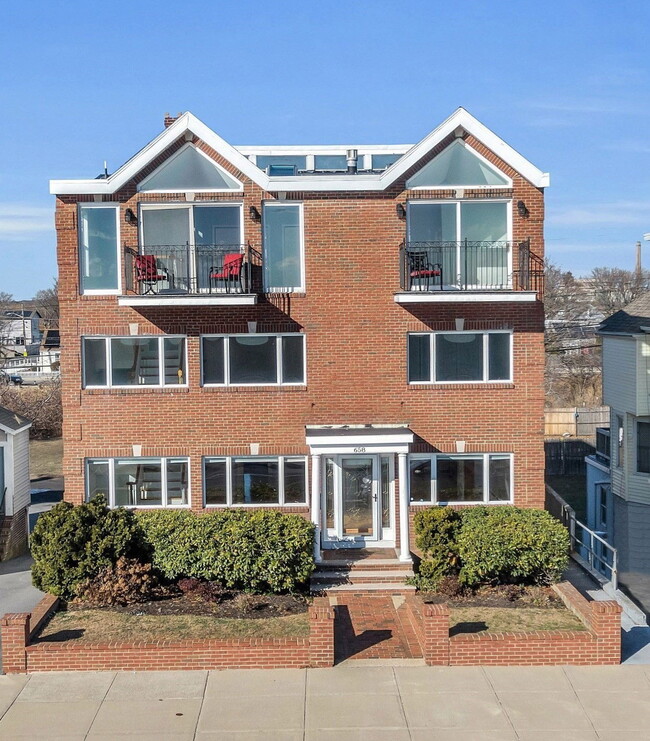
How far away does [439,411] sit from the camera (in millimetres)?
17219

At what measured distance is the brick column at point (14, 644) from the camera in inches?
480

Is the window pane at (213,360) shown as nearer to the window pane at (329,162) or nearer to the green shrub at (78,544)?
the green shrub at (78,544)

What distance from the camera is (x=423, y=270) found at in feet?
55.8

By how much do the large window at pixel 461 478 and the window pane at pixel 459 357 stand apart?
162cm

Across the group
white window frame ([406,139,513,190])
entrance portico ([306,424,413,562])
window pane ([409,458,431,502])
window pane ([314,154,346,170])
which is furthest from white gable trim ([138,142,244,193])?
window pane ([409,458,431,502])

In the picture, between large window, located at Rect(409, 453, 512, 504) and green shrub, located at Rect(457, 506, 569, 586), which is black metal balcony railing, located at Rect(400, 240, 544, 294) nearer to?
large window, located at Rect(409, 453, 512, 504)

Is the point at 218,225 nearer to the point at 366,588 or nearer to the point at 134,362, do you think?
the point at 134,362

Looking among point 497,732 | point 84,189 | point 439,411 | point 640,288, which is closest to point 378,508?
point 439,411

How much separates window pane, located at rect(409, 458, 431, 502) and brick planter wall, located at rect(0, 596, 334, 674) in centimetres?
539

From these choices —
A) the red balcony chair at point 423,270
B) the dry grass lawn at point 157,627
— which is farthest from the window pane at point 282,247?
the dry grass lawn at point 157,627

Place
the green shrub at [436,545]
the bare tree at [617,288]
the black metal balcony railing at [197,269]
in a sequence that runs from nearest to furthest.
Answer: the green shrub at [436,545]
the black metal balcony railing at [197,269]
the bare tree at [617,288]

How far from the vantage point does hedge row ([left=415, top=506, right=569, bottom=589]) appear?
14836mm

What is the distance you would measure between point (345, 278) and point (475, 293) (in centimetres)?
258

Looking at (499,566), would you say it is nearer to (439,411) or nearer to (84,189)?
(439,411)
